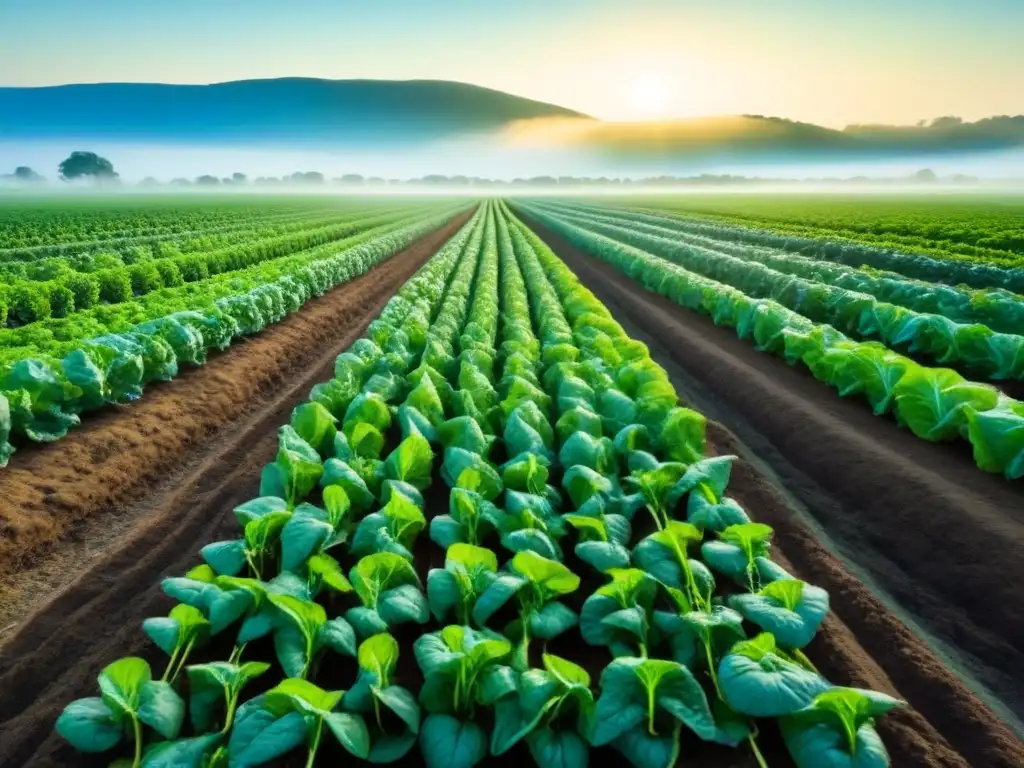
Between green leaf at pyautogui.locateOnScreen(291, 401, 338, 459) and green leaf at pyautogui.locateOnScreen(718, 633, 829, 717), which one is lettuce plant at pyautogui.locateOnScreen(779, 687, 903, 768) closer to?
green leaf at pyautogui.locateOnScreen(718, 633, 829, 717)

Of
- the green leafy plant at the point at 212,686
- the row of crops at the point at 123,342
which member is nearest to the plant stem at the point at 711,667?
the green leafy plant at the point at 212,686

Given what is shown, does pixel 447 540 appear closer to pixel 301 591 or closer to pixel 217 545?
pixel 301 591

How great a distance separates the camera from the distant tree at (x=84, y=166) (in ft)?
476

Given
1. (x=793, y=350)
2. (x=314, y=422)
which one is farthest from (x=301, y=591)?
(x=793, y=350)

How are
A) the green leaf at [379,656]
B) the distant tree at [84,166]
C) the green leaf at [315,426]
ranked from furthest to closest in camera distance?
the distant tree at [84,166], the green leaf at [315,426], the green leaf at [379,656]

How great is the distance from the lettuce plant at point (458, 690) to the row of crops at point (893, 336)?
16.0 ft

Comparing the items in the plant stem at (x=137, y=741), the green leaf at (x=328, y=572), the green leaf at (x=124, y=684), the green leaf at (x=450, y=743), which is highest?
the green leaf at (x=328, y=572)

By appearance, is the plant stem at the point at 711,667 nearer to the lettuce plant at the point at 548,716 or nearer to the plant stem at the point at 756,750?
the plant stem at the point at 756,750

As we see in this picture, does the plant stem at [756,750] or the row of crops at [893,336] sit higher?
the row of crops at [893,336]

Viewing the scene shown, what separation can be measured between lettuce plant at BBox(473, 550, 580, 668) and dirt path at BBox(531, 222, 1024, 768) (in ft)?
5.07

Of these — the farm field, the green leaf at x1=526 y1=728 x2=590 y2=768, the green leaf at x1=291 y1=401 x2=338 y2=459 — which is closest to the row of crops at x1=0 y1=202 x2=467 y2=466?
the farm field

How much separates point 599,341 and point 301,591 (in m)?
5.54

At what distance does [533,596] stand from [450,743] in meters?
0.97

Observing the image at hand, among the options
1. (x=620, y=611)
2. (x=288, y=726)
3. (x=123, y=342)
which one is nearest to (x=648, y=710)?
(x=620, y=611)
